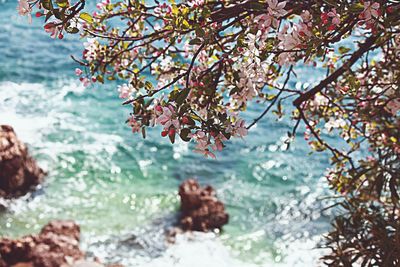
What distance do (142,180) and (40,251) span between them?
10.4ft

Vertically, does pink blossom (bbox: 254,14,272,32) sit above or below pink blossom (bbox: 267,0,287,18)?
below

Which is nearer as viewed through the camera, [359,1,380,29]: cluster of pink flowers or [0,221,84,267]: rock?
[359,1,380,29]: cluster of pink flowers

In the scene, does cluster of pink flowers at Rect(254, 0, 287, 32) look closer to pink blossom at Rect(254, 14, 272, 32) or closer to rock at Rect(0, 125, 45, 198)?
pink blossom at Rect(254, 14, 272, 32)

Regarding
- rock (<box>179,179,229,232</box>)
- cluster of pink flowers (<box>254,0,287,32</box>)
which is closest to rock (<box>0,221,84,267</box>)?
rock (<box>179,179,229,232</box>)

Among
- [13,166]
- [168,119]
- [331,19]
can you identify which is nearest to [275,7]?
[331,19]

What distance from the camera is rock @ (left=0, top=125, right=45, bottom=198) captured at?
25.1 feet

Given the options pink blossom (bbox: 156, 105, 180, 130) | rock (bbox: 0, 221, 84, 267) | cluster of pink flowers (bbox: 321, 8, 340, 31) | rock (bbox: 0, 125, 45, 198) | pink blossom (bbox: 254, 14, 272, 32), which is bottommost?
rock (bbox: 0, 221, 84, 267)

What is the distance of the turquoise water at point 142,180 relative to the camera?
7.41m

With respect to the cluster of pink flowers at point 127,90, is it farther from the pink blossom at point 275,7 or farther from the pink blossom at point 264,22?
the pink blossom at point 275,7

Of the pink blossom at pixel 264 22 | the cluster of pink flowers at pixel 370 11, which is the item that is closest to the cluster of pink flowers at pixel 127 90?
the pink blossom at pixel 264 22

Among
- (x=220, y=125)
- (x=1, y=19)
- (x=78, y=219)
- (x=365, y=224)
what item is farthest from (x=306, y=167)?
(x=1, y=19)

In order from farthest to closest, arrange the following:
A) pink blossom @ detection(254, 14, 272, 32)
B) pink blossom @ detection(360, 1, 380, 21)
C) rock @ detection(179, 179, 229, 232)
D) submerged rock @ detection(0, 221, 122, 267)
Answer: rock @ detection(179, 179, 229, 232) → submerged rock @ detection(0, 221, 122, 267) → pink blossom @ detection(254, 14, 272, 32) → pink blossom @ detection(360, 1, 380, 21)

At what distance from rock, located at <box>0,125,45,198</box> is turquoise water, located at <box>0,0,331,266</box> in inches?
8.7

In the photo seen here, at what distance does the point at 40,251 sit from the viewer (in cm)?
613
